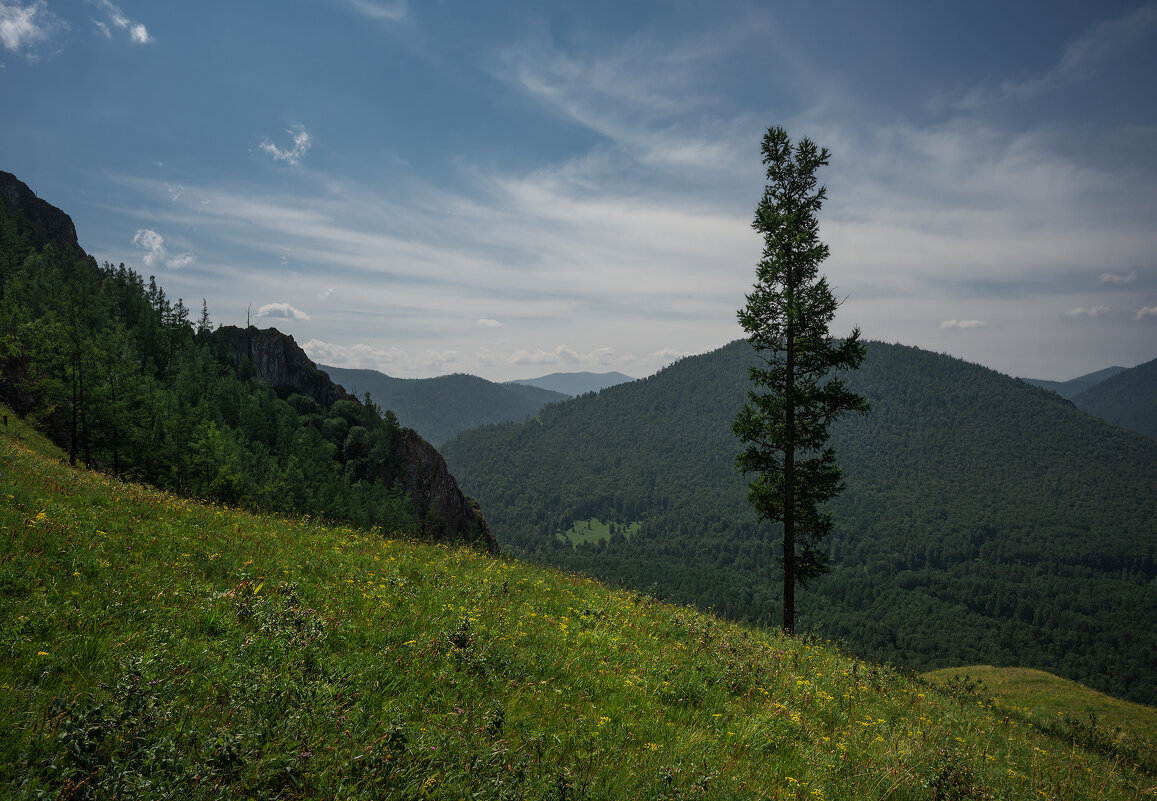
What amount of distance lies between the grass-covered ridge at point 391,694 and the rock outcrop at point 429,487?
75.6 m

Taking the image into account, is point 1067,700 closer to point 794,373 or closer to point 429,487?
point 794,373

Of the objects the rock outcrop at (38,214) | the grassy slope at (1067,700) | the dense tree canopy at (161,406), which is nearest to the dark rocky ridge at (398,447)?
the dense tree canopy at (161,406)

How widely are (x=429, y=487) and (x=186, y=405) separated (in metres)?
39.6

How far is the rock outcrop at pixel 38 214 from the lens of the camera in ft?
356

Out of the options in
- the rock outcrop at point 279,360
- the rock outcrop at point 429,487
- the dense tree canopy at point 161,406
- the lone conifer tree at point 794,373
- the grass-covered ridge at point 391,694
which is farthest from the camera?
the rock outcrop at point 279,360

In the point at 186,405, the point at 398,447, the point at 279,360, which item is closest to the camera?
the point at 186,405

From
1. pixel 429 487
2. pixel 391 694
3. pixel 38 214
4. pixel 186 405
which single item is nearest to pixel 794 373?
pixel 391 694

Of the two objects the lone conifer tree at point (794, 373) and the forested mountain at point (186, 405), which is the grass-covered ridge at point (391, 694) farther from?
the forested mountain at point (186, 405)

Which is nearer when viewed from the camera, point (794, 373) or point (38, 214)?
point (794, 373)

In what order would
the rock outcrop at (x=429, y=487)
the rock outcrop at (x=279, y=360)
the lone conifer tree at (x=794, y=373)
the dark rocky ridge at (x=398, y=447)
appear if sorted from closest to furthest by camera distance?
the lone conifer tree at (x=794, y=373)
the rock outcrop at (x=429, y=487)
the dark rocky ridge at (x=398, y=447)
the rock outcrop at (x=279, y=360)

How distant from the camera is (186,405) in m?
54.8

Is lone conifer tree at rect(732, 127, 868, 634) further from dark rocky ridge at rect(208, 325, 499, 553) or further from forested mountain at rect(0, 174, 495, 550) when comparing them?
dark rocky ridge at rect(208, 325, 499, 553)

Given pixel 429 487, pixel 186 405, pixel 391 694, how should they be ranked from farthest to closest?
pixel 429 487 → pixel 186 405 → pixel 391 694

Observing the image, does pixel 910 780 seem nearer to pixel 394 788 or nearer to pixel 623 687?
pixel 623 687
